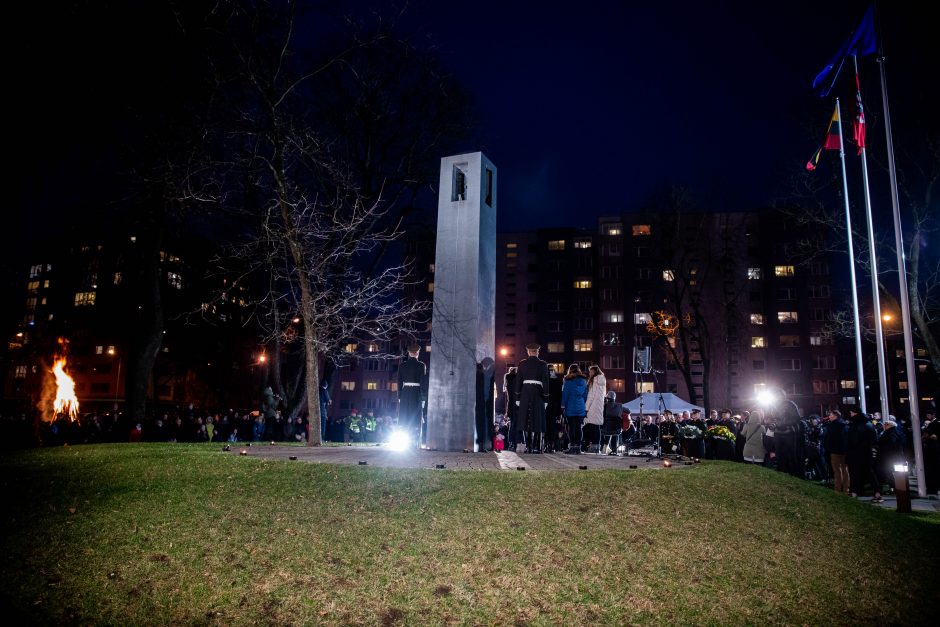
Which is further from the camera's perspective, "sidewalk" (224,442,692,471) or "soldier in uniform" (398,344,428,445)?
"soldier in uniform" (398,344,428,445)

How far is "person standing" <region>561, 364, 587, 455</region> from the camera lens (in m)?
14.5

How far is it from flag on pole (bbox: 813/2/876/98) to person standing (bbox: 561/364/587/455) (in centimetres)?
1356

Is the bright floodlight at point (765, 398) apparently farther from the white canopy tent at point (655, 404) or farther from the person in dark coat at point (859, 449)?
the white canopy tent at point (655, 404)

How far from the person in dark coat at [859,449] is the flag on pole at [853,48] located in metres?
11.4

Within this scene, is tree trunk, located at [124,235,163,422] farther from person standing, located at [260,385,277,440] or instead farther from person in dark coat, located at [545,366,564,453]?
person in dark coat, located at [545,366,564,453]

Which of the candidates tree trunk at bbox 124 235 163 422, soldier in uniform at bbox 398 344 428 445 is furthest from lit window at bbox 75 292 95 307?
soldier in uniform at bbox 398 344 428 445

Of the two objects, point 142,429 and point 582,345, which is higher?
point 582,345

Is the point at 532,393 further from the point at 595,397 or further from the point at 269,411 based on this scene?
the point at 269,411

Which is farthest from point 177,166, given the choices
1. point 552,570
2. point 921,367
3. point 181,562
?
point 921,367

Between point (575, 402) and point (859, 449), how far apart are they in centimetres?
672

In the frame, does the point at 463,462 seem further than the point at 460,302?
No

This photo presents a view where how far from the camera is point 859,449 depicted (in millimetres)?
13484

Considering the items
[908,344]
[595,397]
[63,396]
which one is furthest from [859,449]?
[63,396]

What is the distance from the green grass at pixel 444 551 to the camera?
5887 mm
